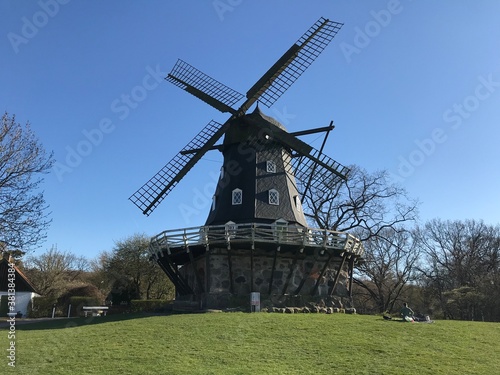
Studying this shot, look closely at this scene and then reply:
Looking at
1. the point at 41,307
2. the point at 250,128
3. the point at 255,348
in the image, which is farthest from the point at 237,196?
the point at 41,307

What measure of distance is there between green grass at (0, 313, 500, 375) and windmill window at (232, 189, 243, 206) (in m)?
7.02

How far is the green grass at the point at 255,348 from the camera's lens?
359 inches

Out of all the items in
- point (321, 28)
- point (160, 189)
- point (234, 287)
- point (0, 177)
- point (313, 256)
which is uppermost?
point (321, 28)

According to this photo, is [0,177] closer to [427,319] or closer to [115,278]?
[427,319]

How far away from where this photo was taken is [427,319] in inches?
644

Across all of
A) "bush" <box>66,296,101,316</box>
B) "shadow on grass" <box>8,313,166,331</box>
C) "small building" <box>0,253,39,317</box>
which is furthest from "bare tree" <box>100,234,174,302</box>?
"shadow on grass" <box>8,313,166,331</box>

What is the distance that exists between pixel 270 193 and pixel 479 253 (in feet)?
91.5

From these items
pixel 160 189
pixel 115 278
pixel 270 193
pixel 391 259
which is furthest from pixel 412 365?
pixel 115 278

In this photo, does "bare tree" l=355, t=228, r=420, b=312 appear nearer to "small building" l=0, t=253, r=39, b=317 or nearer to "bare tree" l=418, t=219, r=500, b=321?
"bare tree" l=418, t=219, r=500, b=321

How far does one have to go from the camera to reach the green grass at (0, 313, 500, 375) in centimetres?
911

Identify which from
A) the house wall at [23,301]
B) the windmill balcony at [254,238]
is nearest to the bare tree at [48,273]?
the house wall at [23,301]

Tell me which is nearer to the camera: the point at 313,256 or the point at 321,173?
the point at 313,256

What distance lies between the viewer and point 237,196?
2084cm

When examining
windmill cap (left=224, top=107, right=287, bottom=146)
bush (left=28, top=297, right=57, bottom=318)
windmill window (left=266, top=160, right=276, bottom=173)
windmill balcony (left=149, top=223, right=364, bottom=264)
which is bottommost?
bush (left=28, top=297, right=57, bottom=318)
